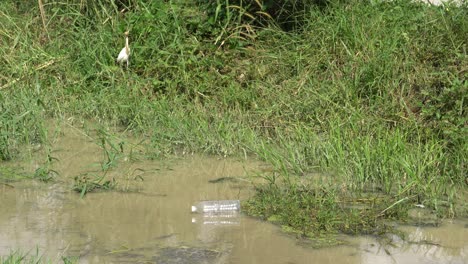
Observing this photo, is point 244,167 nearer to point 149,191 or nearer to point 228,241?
point 149,191

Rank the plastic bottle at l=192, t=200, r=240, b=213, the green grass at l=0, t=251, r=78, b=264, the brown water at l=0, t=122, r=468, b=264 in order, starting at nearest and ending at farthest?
1. the green grass at l=0, t=251, r=78, b=264
2. the brown water at l=0, t=122, r=468, b=264
3. the plastic bottle at l=192, t=200, r=240, b=213

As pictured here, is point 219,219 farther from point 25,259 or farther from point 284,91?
point 284,91

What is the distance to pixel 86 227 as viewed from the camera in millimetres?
4625

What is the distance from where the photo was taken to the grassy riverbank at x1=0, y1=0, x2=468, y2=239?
506 centimetres

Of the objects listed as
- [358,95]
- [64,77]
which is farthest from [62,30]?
[358,95]

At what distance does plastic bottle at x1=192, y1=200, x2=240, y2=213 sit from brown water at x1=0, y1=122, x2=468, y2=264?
0.09 metres

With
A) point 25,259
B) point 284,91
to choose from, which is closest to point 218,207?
point 25,259

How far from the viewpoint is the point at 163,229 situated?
15.1 feet

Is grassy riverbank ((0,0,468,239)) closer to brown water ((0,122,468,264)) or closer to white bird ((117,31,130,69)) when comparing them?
white bird ((117,31,130,69))

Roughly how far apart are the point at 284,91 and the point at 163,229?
2.02 m

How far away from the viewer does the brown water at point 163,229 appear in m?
4.28

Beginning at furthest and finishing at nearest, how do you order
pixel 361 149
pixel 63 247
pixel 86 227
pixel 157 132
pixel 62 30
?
pixel 62 30 < pixel 157 132 < pixel 361 149 < pixel 86 227 < pixel 63 247

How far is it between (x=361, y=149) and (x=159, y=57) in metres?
2.07

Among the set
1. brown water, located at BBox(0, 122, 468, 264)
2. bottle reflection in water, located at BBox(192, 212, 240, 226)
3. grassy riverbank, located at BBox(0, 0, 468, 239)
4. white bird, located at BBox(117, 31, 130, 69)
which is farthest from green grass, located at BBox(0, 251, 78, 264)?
white bird, located at BBox(117, 31, 130, 69)
